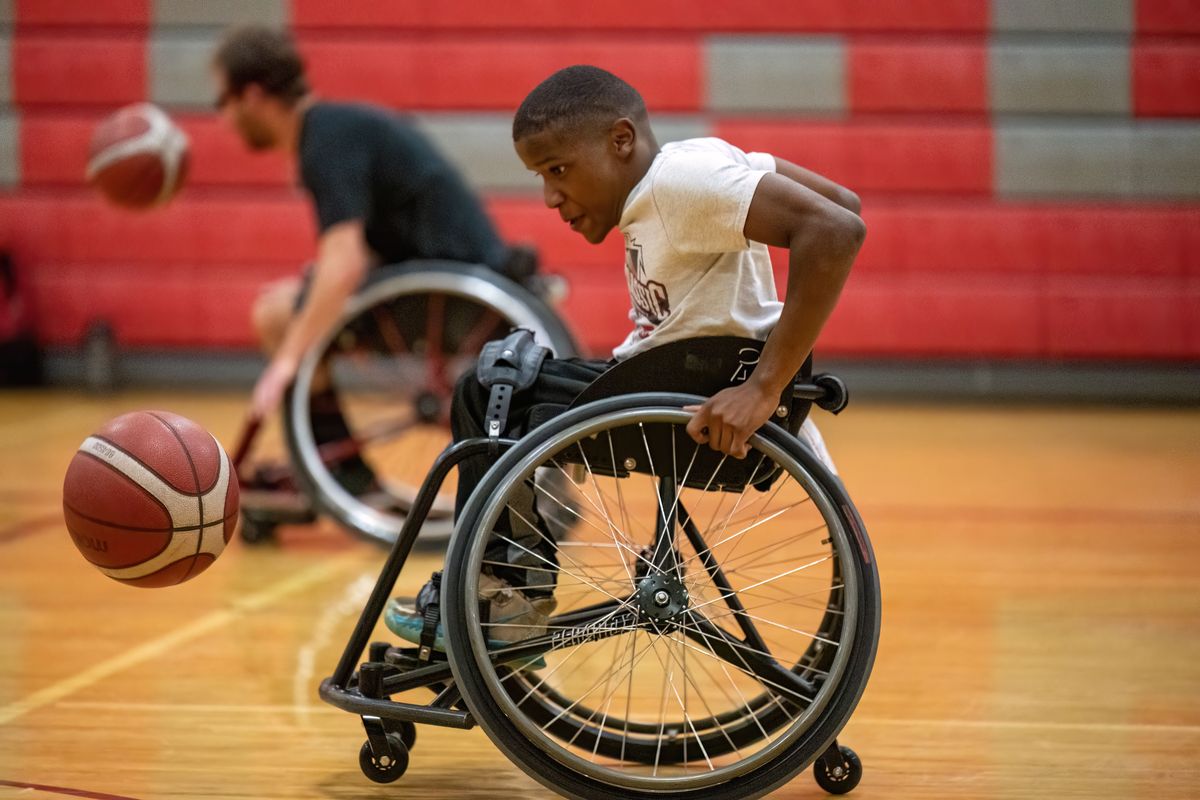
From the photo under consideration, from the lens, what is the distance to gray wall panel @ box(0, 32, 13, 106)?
17.5ft

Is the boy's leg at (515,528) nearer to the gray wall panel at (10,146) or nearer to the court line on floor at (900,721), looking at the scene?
the court line on floor at (900,721)

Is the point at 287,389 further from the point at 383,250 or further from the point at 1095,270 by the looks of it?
the point at 1095,270

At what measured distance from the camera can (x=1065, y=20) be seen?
5113 mm

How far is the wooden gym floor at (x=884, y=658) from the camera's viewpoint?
164 centimetres

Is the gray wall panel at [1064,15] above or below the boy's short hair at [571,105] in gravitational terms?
above

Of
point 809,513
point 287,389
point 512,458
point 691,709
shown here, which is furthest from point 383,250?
point 512,458

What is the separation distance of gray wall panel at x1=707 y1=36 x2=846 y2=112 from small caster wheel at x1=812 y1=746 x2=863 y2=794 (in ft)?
13.0

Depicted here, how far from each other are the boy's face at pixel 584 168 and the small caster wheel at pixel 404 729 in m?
0.61

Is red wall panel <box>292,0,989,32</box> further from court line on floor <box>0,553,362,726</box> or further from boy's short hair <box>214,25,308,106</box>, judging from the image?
court line on floor <box>0,553,362,726</box>

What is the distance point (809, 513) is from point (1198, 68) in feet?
9.24

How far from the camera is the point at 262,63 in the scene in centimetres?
297

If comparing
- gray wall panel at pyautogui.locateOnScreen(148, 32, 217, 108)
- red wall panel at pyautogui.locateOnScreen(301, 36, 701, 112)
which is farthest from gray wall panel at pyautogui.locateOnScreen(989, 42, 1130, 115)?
gray wall panel at pyautogui.locateOnScreen(148, 32, 217, 108)

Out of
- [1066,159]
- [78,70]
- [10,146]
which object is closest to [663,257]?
[1066,159]

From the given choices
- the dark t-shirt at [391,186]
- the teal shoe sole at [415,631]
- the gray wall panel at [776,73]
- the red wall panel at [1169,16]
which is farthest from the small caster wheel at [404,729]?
the red wall panel at [1169,16]
